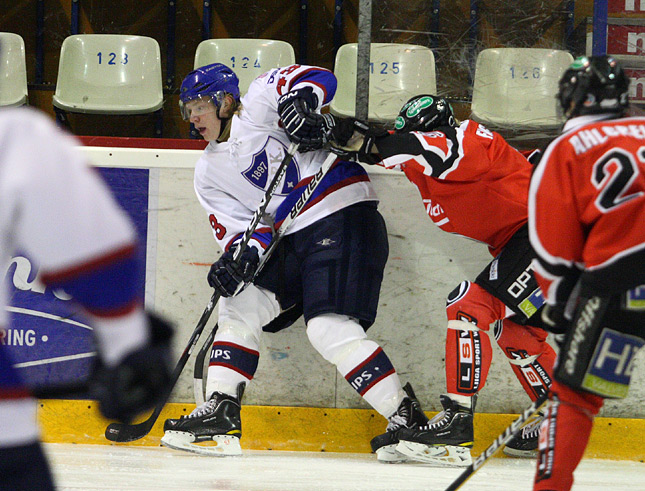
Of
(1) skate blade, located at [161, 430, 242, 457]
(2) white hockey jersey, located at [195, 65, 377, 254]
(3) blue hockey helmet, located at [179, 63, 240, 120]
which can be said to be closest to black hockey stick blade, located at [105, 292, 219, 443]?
(1) skate blade, located at [161, 430, 242, 457]

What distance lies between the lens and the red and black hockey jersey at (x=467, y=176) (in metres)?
2.52

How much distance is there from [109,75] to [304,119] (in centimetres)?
210

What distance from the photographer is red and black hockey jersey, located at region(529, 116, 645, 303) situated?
63.2 inches

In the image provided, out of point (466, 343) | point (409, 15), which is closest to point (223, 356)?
point (466, 343)

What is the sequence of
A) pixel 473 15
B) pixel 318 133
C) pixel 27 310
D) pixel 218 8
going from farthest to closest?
pixel 218 8, pixel 473 15, pixel 27 310, pixel 318 133

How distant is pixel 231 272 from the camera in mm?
2682

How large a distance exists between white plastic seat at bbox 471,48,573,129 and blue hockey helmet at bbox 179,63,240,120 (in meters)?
0.98

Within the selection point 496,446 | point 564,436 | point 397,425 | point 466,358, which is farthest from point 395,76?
point 564,436

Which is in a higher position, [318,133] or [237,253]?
[318,133]

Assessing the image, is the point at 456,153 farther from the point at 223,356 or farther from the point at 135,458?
the point at 135,458

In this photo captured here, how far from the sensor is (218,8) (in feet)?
16.6

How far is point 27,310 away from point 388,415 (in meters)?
1.37

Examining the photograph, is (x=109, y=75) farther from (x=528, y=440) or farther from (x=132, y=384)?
(x=132, y=384)

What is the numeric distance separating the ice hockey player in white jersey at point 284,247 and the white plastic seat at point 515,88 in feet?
2.08
